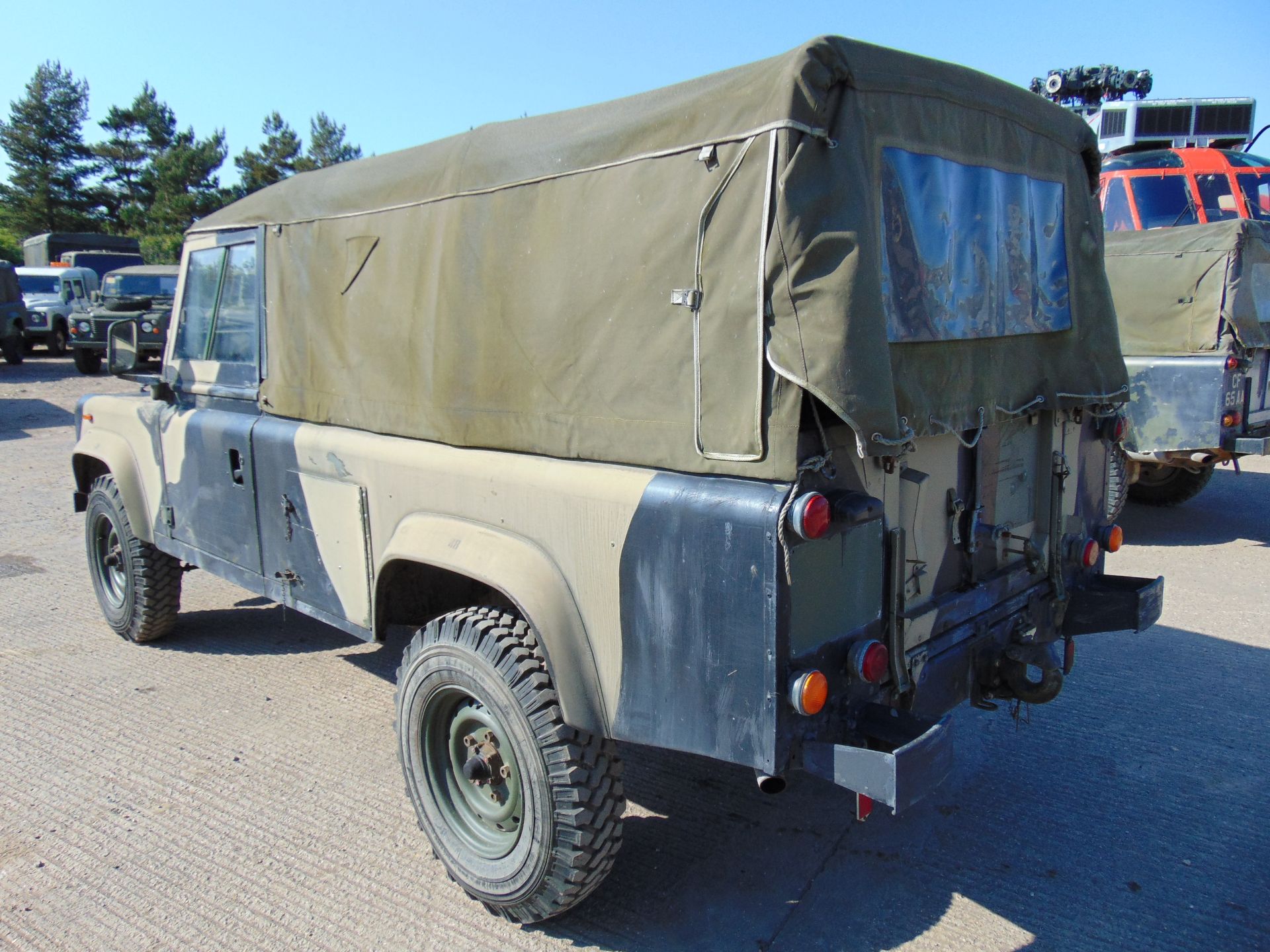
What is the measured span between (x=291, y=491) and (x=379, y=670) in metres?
1.52

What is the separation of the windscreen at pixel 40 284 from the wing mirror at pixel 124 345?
21800mm

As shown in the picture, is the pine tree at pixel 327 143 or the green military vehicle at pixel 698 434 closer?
the green military vehicle at pixel 698 434

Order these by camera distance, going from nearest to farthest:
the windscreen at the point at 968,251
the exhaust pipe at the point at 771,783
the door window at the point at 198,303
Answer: the exhaust pipe at the point at 771,783 < the windscreen at the point at 968,251 < the door window at the point at 198,303

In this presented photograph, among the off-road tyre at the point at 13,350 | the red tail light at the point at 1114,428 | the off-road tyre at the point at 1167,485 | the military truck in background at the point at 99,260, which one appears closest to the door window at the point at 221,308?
the red tail light at the point at 1114,428

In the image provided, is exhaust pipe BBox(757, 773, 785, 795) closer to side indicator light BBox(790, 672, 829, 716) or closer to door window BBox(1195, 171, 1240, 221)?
side indicator light BBox(790, 672, 829, 716)

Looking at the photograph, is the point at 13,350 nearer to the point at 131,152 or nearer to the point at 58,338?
the point at 58,338

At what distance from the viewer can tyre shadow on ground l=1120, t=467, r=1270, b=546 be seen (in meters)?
7.48

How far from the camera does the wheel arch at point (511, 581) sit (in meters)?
2.69

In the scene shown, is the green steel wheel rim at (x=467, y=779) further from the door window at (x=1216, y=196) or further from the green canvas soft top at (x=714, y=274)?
the door window at (x=1216, y=196)

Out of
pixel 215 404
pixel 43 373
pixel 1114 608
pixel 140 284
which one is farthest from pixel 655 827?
pixel 43 373

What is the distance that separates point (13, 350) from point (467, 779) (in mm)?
22198

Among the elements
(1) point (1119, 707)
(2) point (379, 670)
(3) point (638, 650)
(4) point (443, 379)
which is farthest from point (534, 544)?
(1) point (1119, 707)

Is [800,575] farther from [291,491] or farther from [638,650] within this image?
[291,491]

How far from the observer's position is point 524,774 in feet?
9.25
